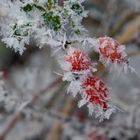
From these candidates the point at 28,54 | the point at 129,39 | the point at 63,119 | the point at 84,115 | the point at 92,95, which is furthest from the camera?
the point at 28,54

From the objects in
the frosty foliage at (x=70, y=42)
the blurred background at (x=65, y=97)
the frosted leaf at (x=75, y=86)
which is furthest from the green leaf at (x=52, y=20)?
the blurred background at (x=65, y=97)

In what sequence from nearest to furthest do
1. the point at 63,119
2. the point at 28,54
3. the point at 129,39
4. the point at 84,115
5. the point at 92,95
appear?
the point at 92,95
the point at 63,119
the point at 129,39
the point at 84,115
the point at 28,54

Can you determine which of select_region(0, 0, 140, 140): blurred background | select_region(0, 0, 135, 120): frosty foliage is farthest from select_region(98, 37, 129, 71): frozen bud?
select_region(0, 0, 140, 140): blurred background

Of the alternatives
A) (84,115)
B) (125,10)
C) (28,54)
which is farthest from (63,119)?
(28,54)

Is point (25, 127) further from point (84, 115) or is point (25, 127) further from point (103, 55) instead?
point (103, 55)

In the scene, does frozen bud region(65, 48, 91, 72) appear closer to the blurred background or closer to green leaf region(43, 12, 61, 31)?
green leaf region(43, 12, 61, 31)

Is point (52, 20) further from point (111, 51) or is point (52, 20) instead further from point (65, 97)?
point (65, 97)

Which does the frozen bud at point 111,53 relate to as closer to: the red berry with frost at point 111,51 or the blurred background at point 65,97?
the red berry with frost at point 111,51
